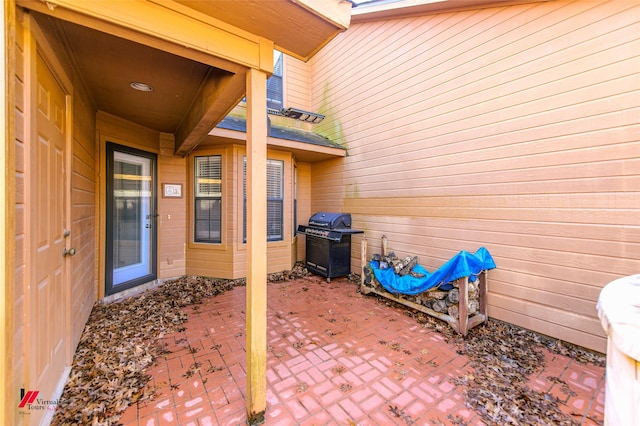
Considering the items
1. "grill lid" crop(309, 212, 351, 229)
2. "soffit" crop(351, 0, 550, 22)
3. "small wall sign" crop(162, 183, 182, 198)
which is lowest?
"grill lid" crop(309, 212, 351, 229)

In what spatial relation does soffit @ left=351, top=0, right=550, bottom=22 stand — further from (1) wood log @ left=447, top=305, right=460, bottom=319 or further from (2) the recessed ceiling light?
(1) wood log @ left=447, top=305, right=460, bottom=319

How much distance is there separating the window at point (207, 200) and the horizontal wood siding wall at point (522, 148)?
307 centimetres

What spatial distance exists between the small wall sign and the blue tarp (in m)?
4.00

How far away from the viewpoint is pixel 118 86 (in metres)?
2.77

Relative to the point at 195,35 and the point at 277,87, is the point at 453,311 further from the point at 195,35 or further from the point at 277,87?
the point at 277,87

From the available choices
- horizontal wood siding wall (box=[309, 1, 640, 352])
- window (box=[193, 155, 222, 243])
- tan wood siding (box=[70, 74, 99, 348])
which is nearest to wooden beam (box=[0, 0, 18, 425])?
tan wood siding (box=[70, 74, 99, 348])

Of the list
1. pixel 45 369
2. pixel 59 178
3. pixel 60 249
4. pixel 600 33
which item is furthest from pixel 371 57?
pixel 45 369

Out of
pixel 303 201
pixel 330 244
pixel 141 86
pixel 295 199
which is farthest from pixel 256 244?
pixel 303 201

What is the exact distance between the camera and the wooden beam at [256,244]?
1.76m

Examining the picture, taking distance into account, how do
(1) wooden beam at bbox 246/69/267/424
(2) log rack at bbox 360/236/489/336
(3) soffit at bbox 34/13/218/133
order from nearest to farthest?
(1) wooden beam at bbox 246/69/267/424
(3) soffit at bbox 34/13/218/133
(2) log rack at bbox 360/236/489/336

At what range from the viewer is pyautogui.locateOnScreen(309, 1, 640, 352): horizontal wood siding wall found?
2438 mm

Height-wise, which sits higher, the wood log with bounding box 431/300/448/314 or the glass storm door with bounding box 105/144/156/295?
the glass storm door with bounding box 105/144/156/295

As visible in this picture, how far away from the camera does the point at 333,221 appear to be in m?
5.00

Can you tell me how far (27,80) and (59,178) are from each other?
948 mm
